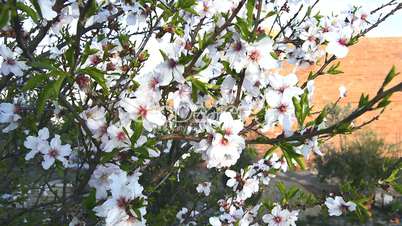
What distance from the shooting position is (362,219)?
2.38m

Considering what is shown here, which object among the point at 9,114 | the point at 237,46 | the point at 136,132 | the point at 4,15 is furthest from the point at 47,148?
the point at 4,15

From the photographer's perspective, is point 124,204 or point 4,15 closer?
point 4,15

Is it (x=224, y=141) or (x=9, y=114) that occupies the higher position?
(x=9, y=114)

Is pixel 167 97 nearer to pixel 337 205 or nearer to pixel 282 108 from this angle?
pixel 282 108

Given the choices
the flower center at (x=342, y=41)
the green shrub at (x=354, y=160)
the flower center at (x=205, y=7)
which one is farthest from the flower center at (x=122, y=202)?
the green shrub at (x=354, y=160)

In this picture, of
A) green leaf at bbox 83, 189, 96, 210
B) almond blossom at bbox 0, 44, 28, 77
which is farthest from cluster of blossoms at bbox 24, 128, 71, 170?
green leaf at bbox 83, 189, 96, 210

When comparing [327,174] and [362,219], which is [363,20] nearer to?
[362,219]

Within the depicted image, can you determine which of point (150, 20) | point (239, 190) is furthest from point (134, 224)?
point (239, 190)

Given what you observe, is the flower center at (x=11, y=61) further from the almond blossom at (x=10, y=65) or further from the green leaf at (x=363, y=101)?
the green leaf at (x=363, y=101)

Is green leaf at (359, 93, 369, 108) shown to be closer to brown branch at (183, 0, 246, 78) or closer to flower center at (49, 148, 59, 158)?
brown branch at (183, 0, 246, 78)

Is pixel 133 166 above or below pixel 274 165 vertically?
below

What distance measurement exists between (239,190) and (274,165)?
0.37 m

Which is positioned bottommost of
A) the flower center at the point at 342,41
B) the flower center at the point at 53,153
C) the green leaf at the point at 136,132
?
the green leaf at the point at 136,132

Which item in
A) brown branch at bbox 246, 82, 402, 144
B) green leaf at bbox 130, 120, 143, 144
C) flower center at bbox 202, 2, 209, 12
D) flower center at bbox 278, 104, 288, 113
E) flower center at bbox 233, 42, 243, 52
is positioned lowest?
brown branch at bbox 246, 82, 402, 144
